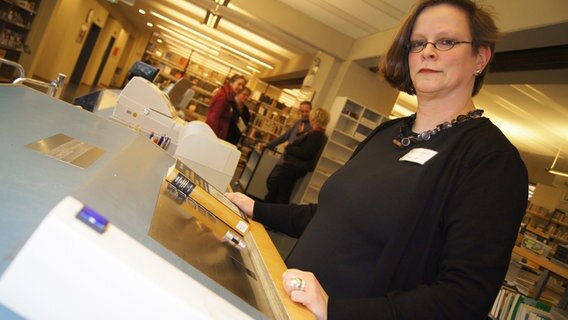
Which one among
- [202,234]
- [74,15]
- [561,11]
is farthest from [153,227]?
[74,15]

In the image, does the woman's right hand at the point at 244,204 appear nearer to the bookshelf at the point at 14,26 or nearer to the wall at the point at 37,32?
the bookshelf at the point at 14,26

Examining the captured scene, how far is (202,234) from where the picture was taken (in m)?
0.97

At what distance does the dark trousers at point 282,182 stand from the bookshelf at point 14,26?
20.8 ft

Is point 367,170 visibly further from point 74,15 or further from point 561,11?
point 74,15

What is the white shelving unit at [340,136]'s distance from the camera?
7176 mm

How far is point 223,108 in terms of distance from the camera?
19.1ft

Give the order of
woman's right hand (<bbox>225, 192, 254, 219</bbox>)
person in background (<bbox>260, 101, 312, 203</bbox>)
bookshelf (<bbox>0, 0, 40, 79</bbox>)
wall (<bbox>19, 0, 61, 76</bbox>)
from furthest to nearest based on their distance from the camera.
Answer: wall (<bbox>19, 0, 61, 76</bbox>), bookshelf (<bbox>0, 0, 40, 79</bbox>), person in background (<bbox>260, 101, 312, 203</bbox>), woman's right hand (<bbox>225, 192, 254, 219</bbox>)

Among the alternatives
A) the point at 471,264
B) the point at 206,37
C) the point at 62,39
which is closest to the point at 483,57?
the point at 471,264

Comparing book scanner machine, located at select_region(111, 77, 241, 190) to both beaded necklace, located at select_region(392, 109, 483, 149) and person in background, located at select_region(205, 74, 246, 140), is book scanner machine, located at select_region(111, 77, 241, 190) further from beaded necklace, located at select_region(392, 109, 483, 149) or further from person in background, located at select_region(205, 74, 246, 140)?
person in background, located at select_region(205, 74, 246, 140)

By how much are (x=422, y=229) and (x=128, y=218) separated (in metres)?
0.61

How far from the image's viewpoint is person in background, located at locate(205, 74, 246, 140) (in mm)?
5742

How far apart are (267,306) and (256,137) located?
10788mm

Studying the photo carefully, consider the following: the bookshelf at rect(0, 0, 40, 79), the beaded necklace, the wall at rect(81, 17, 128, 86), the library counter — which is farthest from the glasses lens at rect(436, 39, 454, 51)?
the wall at rect(81, 17, 128, 86)

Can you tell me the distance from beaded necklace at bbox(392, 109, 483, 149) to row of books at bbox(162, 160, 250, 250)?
48 cm
